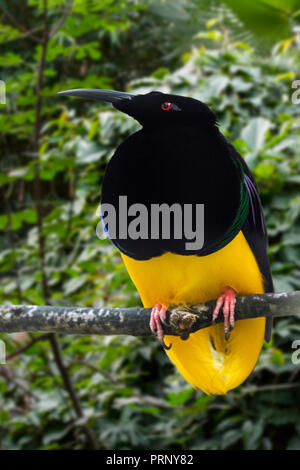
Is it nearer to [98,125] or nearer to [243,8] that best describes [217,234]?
[243,8]

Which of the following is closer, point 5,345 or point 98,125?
point 5,345

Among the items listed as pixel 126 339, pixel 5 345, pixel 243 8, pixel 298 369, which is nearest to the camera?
pixel 243 8

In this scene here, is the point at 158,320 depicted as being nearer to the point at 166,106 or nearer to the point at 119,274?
the point at 166,106

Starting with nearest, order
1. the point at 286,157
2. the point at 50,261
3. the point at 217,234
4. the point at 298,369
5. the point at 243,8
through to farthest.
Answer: the point at 243,8 < the point at 217,234 < the point at 298,369 < the point at 286,157 < the point at 50,261

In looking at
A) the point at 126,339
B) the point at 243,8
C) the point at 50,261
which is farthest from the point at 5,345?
the point at 243,8

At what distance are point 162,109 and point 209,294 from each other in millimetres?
340

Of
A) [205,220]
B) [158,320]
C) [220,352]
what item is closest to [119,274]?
[220,352]

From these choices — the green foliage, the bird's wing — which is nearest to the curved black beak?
the bird's wing

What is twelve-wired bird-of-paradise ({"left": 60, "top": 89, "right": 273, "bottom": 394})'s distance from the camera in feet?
1.98

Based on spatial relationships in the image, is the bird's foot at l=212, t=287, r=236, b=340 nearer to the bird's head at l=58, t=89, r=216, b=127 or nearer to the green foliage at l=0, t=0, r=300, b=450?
the bird's head at l=58, t=89, r=216, b=127

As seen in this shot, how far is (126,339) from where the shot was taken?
78.2 inches

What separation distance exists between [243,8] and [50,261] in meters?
1.99

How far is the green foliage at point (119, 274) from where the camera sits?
1.75m

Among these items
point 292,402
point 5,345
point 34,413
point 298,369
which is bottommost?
→ point 34,413
